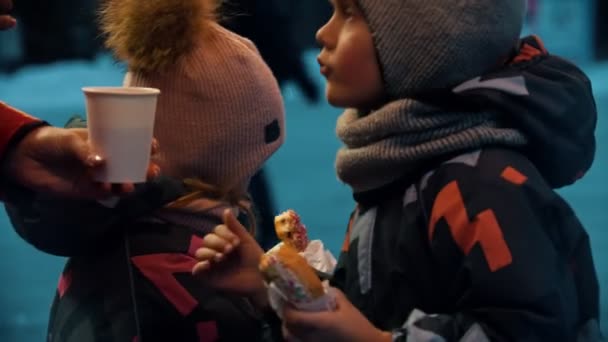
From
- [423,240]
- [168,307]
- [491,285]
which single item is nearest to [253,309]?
[168,307]

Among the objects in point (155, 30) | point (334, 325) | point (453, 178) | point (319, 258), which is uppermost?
point (155, 30)

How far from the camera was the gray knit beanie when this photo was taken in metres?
1.24

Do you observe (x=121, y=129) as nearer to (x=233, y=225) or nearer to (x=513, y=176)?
(x=233, y=225)

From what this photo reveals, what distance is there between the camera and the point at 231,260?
52.2 inches

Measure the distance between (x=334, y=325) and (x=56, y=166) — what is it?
0.46 m

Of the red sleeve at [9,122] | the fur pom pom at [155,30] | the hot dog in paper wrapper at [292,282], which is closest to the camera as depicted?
the hot dog in paper wrapper at [292,282]

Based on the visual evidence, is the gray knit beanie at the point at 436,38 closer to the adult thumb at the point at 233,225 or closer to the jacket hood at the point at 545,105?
the jacket hood at the point at 545,105

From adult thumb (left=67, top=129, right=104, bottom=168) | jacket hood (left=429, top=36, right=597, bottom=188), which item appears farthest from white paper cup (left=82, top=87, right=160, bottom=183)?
jacket hood (left=429, top=36, right=597, bottom=188)

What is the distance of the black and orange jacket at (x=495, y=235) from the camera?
1.14 m

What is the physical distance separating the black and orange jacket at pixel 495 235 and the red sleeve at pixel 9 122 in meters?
0.48

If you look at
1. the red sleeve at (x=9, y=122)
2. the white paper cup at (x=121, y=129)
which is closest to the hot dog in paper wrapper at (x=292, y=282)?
the white paper cup at (x=121, y=129)

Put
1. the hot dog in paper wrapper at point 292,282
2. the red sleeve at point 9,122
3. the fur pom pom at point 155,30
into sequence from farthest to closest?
the fur pom pom at point 155,30, the red sleeve at point 9,122, the hot dog in paper wrapper at point 292,282

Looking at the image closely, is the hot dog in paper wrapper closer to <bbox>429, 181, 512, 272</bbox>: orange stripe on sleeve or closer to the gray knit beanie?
<bbox>429, 181, 512, 272</bbox>: orange stripe on sleeve


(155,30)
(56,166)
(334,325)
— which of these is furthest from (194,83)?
(334,325)
